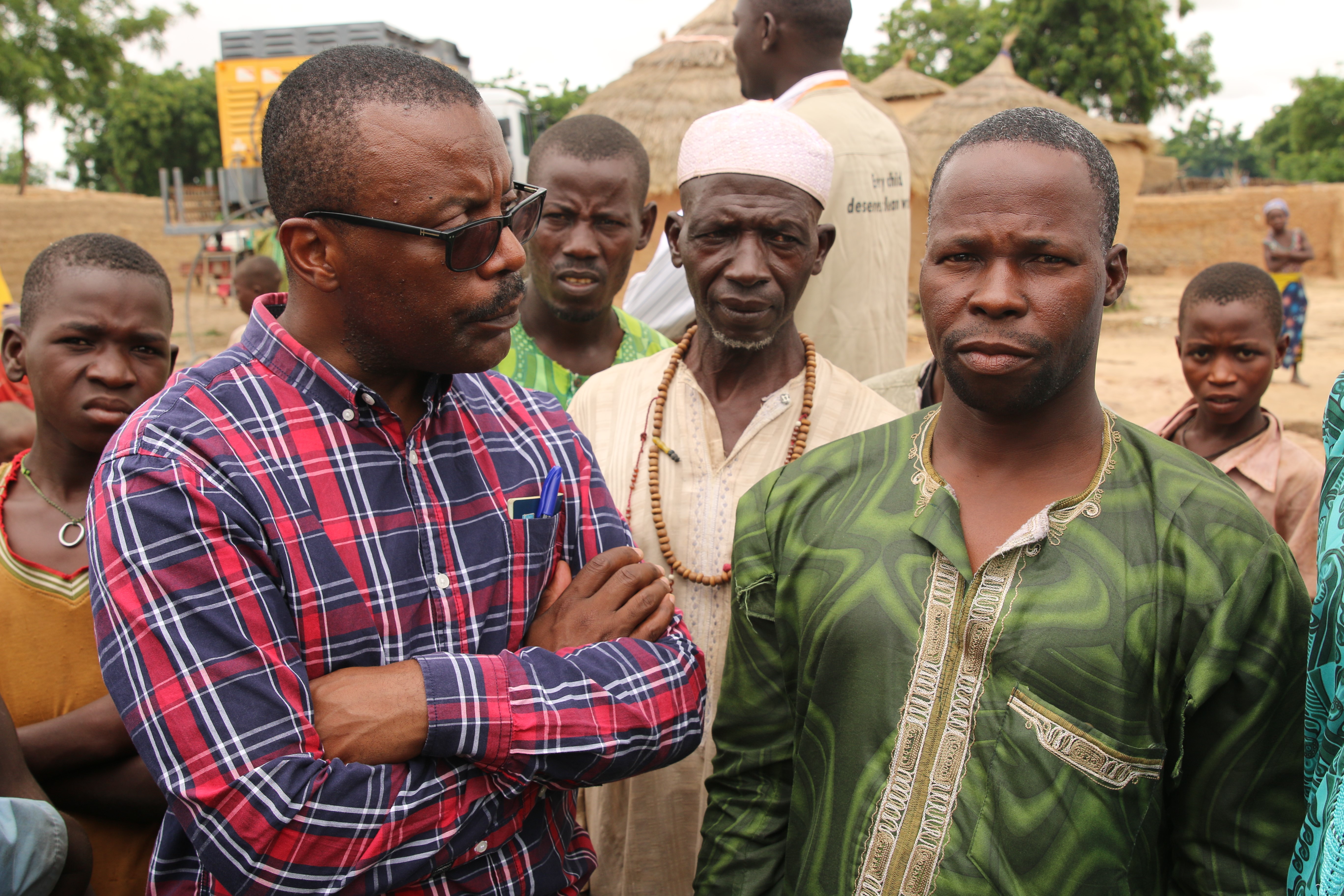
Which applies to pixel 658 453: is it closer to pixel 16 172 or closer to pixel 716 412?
pixel 716 412

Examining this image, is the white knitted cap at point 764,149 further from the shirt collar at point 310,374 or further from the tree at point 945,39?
the tree at point 945,39

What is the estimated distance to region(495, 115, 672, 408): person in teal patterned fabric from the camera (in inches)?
122

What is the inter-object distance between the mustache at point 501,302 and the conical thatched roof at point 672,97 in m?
9.75

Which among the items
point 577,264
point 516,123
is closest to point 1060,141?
point 577,264

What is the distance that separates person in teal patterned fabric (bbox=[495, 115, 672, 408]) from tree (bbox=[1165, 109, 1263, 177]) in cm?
6916

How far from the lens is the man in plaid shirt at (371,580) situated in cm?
131

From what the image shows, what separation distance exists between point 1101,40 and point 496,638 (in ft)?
95.2

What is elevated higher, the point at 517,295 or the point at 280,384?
the point at 517,295

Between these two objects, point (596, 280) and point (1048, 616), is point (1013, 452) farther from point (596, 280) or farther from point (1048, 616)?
point (596, 280)

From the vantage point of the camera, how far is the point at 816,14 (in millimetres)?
3738

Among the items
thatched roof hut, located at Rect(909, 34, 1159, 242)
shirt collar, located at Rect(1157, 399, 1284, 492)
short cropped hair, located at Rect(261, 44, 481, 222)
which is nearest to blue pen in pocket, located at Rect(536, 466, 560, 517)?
short cropped hair, located at Rect(261, 44, 481, 222)

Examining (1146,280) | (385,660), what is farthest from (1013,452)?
(1146,280)

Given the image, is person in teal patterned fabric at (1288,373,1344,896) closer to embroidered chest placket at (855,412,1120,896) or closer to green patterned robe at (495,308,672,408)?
embroidered chest placket at (855,412,1120,896)

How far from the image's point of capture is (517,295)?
1598 mm
